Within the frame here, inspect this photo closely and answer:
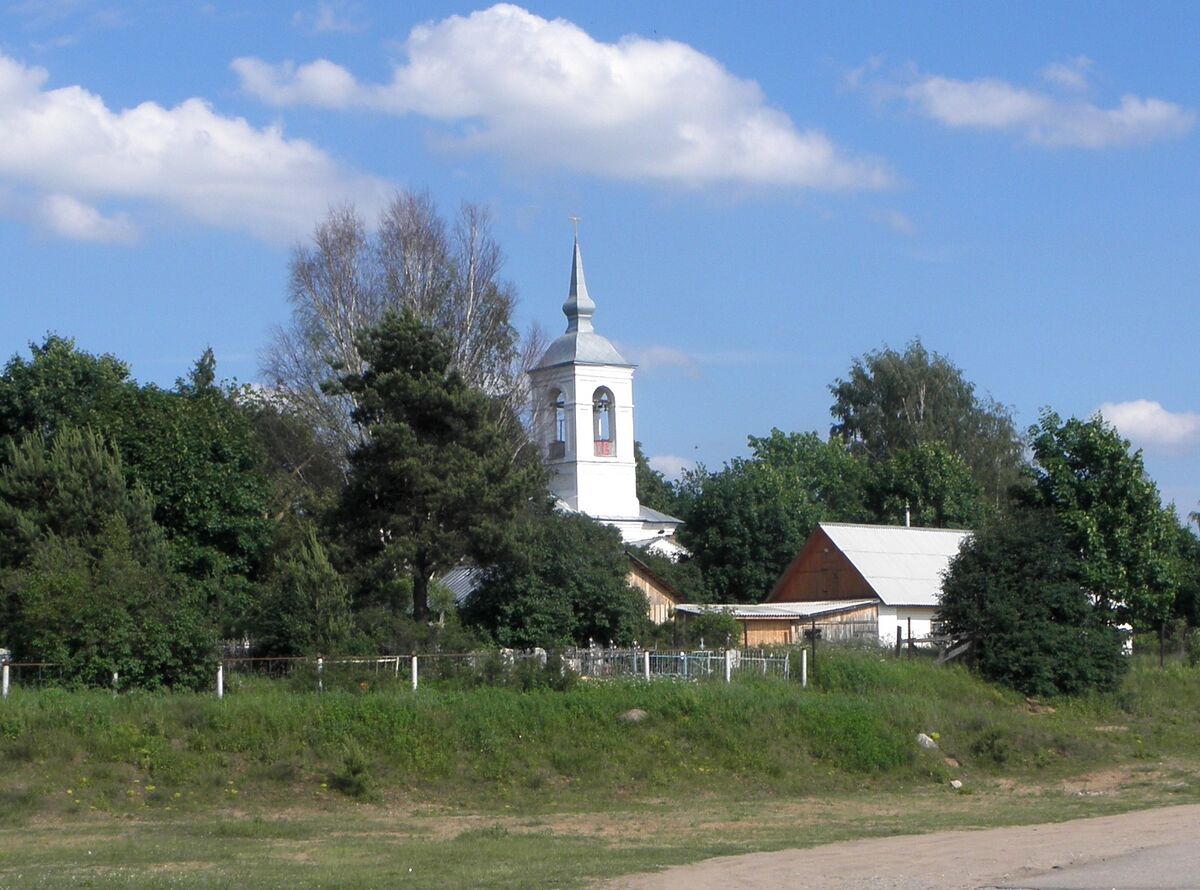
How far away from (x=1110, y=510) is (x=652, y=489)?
51800 mm

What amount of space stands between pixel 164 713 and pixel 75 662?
2507 mm

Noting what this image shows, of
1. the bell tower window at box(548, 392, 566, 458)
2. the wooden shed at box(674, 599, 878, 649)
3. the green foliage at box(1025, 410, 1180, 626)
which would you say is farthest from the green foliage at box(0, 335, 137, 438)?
the green foliage at box(1025, 410, 1180, 626)

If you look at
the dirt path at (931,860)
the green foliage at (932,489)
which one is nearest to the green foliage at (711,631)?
the dirt path at (931,860)

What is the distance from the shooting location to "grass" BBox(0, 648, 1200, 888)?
2073 centimetres

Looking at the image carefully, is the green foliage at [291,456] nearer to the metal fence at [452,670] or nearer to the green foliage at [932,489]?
the metal fence at [452,670]

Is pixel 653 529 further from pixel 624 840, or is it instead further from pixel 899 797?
pixel 624 840

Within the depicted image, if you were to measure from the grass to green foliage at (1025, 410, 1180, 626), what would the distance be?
969 centimetres

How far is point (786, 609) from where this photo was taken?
50781 millimetres

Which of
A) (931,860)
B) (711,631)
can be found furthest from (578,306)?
(931,860)

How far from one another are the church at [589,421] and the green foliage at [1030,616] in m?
23.5

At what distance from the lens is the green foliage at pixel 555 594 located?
38875 millimetres

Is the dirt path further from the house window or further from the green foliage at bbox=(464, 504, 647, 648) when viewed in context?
the house window

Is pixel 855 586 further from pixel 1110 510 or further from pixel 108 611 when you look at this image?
pixel 108 611

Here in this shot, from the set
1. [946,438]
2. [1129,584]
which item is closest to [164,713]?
[1129,584]
